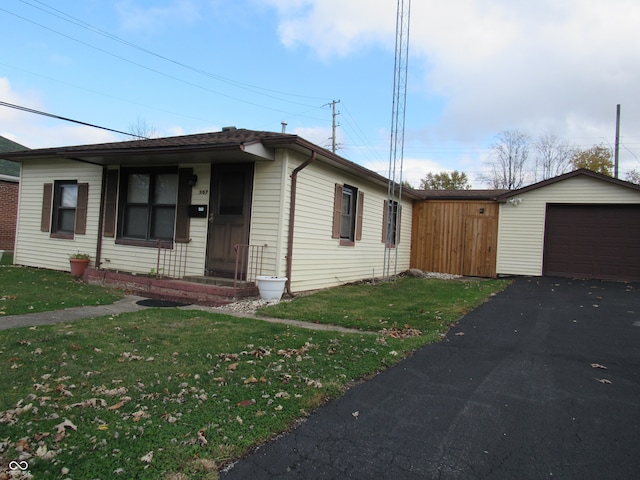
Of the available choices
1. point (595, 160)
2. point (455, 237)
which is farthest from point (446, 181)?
point (455, 237)

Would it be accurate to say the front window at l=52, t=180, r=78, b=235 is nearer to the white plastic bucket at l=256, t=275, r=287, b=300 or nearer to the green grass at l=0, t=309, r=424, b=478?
the white plastic bucket at l=256, t=275, r=287, b=300

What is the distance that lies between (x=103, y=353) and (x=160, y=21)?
493 inches

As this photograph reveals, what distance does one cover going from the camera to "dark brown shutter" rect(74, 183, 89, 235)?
35.8 feet

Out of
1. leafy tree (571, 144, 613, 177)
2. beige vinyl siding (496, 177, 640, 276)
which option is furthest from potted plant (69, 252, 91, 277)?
leafy tree (571, 144, 613, 177)

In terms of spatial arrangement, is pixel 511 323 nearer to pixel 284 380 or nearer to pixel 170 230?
A: pixel 284 380

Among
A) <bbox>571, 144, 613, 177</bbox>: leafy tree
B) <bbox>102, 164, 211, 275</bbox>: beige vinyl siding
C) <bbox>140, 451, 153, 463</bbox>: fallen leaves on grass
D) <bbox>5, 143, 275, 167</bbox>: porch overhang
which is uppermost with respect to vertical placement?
<bbox>571, 144, 613, 177</bbox>: leafy tree

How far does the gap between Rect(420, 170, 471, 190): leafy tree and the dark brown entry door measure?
37.0 meters

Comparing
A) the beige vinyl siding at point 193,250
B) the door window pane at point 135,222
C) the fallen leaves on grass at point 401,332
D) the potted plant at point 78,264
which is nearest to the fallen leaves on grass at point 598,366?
the fallen leaves on grass at point 401,332

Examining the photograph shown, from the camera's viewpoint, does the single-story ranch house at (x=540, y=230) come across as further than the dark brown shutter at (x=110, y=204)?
Yes

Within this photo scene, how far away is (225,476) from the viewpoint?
2.37m

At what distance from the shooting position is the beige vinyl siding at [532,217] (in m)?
13.2

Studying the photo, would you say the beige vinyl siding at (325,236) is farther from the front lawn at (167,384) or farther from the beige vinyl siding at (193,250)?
the front lawn at (167,384)

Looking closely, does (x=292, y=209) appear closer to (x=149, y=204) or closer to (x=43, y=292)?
(x=149, y=204)

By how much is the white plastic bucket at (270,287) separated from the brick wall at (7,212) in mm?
13933
